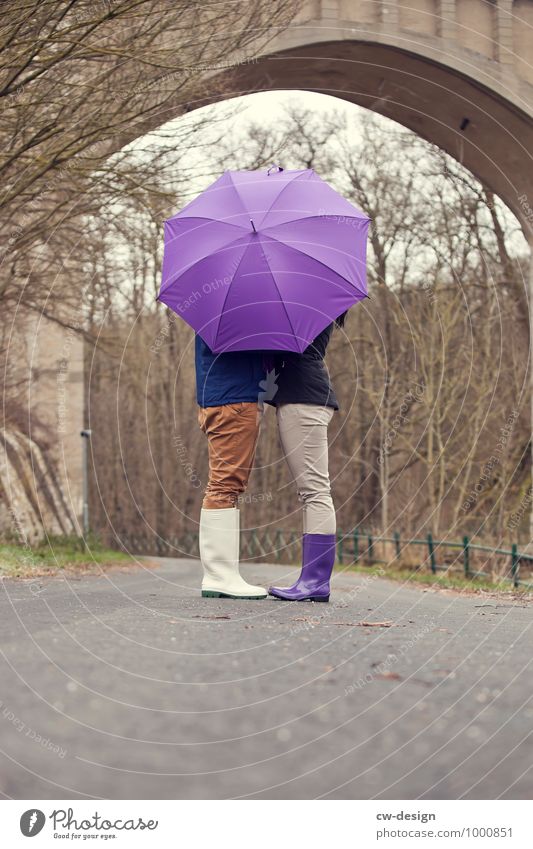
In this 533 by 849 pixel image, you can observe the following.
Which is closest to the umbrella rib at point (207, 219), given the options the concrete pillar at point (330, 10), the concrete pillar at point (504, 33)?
the concrete pillar at point (330, 10)

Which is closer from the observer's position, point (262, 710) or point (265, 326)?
point (262, 710)

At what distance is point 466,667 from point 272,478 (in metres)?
24.6

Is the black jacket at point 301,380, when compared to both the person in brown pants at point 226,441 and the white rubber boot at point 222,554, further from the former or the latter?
the white rubber boot at point 222,554

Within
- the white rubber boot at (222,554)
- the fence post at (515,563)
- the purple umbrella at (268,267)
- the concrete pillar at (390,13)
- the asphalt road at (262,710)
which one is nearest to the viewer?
the asphalt road at (262,710)

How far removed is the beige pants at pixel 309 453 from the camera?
17.0 feet

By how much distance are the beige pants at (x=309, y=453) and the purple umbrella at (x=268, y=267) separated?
37cm

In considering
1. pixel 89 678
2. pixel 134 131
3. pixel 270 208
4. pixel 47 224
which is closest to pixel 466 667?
pixel 89 678

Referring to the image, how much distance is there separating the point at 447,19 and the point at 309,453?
1571cm

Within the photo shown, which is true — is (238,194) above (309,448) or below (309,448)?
above

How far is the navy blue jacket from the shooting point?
17.0ft

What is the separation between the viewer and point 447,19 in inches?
747

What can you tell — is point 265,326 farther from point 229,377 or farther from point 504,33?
point 504,33

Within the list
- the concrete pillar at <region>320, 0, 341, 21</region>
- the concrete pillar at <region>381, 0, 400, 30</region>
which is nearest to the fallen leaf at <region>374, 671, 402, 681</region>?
the concrete pillar at <region>320, 0, 341, 21</region>

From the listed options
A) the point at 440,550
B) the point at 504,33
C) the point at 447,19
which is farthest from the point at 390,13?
the point at 440,550
